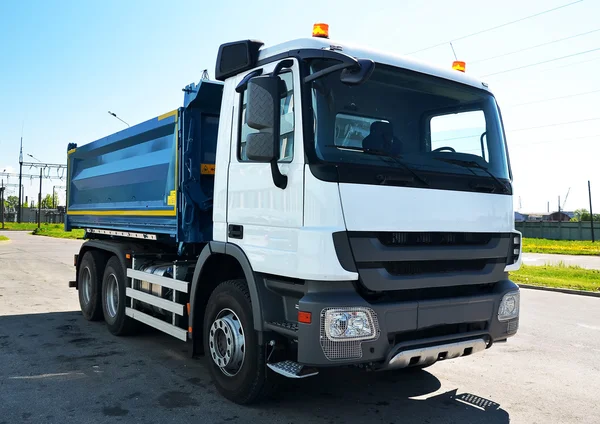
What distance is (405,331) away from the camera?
3.86 meters

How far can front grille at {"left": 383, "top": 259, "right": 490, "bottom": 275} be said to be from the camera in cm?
389

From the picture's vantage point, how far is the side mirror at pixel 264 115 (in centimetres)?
396

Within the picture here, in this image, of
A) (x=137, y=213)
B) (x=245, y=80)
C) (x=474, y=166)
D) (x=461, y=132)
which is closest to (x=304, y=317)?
(x=474, y=166)

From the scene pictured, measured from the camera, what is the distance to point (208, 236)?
18.4 feet

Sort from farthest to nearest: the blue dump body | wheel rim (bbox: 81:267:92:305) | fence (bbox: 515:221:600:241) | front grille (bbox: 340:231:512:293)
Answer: fence (bbox: 515:221:600:241) < wheel rim (bbox: 81:267:92:305) < the blue dump body < front grille (bbox: 340:231:512:293)

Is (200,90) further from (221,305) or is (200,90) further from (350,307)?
(350,307)

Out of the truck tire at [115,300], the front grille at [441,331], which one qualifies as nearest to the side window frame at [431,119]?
the front grille at [441,331]

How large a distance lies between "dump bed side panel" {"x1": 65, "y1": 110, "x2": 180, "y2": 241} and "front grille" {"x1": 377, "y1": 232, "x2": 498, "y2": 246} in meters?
2.61

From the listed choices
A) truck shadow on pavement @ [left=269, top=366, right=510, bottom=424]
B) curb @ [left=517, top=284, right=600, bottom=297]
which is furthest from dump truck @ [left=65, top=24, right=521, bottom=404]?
curb @ [left=517, top=284, right=600, bottom=297]

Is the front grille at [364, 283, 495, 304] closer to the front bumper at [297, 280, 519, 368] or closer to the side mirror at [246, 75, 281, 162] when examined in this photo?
the front bumper at [297, 280, 519, 368]

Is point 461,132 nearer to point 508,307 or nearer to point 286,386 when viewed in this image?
point 508,307

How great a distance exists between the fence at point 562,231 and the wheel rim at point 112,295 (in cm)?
5035

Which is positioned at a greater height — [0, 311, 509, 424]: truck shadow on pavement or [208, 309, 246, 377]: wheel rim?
[208, 309, 246, 377]: wheel rim

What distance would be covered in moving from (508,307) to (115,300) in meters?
5.21
